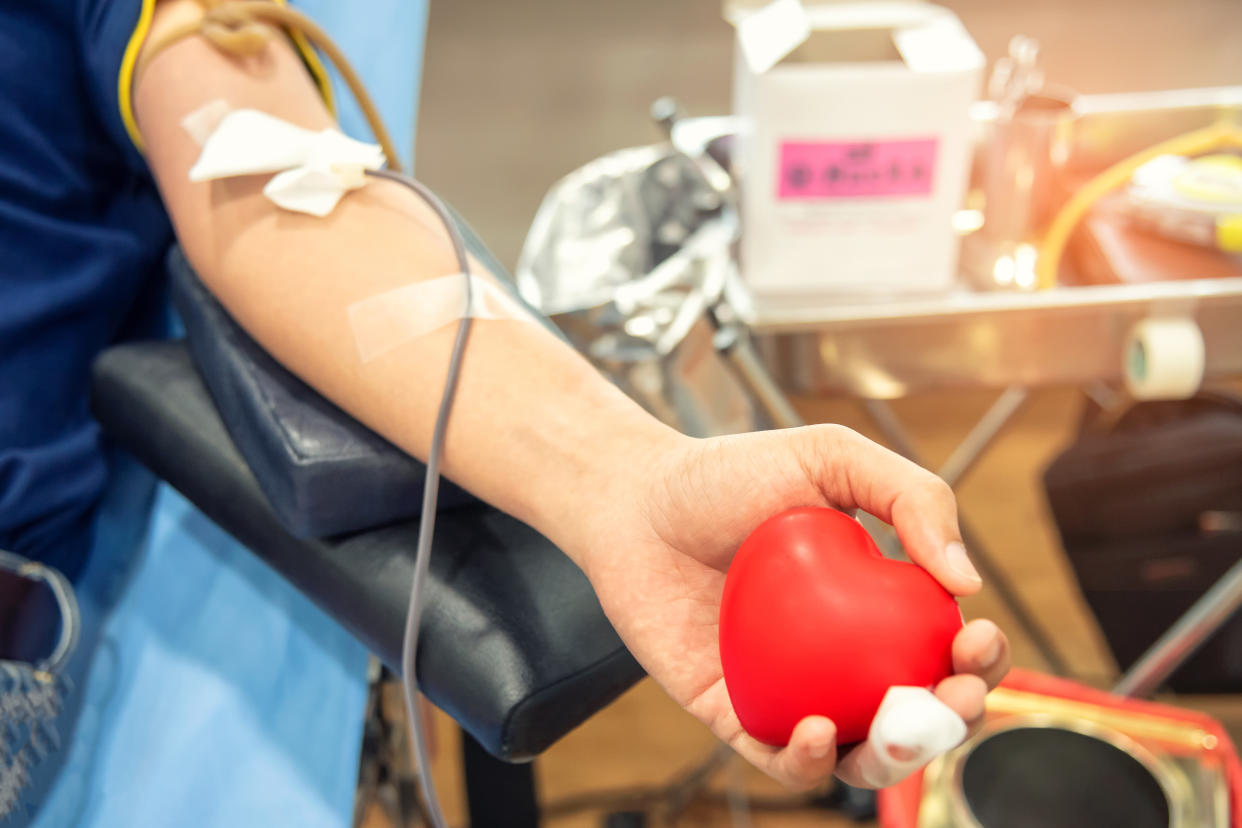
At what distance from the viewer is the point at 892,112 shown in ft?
2.63

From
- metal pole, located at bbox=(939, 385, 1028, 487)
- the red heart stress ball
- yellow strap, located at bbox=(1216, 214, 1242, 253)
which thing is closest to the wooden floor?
metal pole, located at bbox=(939, 385, 1028, 487)

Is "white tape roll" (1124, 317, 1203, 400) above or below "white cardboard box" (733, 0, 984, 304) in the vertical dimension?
below

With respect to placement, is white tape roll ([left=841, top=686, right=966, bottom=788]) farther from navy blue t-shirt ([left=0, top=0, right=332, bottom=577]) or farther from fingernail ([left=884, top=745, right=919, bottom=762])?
navy blue t-shirt ([left=0, top=0, right=332, bottom=577])

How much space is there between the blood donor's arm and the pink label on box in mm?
316

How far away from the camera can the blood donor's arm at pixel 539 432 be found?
1.47 ft

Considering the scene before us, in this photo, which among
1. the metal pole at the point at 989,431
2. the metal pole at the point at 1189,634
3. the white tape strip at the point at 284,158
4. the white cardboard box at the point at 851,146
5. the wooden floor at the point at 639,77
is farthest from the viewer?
the wooden floor at the point at 639,77

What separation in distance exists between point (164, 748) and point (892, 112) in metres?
0.71

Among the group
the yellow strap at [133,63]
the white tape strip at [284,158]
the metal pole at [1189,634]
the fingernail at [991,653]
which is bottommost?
the metal pole at [1189,634]

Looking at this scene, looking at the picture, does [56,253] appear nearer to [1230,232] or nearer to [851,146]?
[851,146]

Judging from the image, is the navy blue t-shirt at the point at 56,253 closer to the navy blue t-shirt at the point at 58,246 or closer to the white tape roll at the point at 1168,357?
the navy blue t-shirt at the point at 58,246

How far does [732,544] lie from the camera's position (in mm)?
493

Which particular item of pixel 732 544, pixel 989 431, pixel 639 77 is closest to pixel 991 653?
pixel 732 544

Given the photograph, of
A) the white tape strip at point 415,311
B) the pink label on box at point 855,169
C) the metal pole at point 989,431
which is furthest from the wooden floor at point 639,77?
the white tape strip at point 415,311

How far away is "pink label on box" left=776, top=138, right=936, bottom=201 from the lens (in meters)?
0.81
